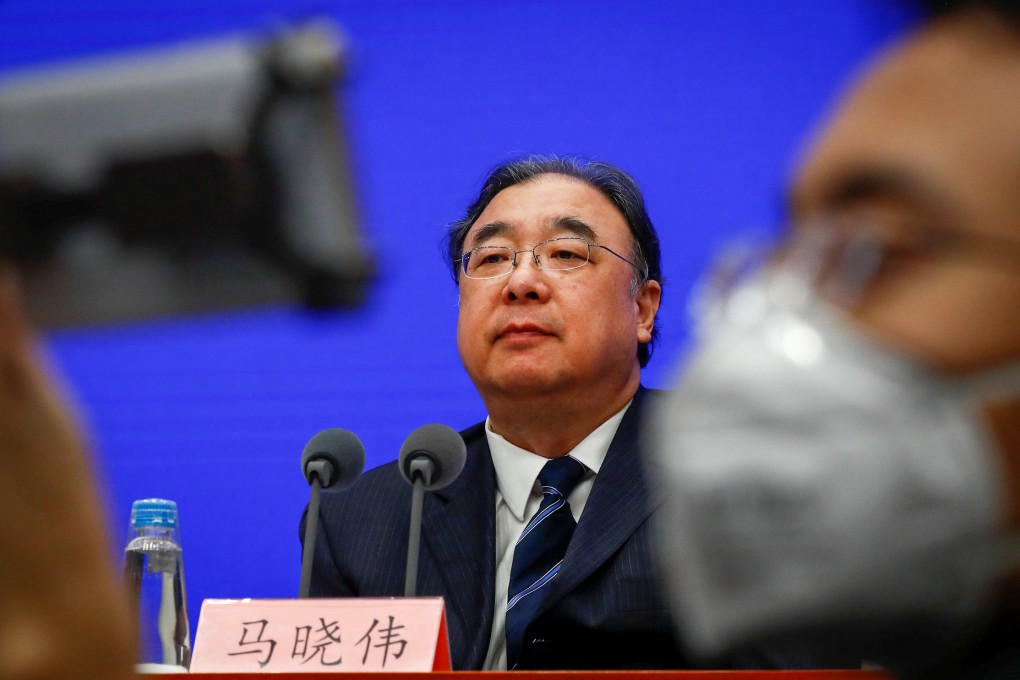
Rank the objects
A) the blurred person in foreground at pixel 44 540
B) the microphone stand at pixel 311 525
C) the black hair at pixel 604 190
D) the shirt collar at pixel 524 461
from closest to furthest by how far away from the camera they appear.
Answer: the blurred person in foreground at pixel 44 540
the microphone stand at pixel 311 525
the shirt collar at pixel 524 461
the black hair at pixel 604 190

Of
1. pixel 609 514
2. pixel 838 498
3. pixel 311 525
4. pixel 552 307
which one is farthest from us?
pixel 552 307

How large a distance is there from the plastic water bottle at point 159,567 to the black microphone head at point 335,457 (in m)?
0.21

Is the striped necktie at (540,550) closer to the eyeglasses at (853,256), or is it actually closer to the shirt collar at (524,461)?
the shirt collar at (524,461)

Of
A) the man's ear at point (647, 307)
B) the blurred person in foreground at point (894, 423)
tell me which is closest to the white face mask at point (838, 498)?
the blurred person in foreground at point (894, 423)

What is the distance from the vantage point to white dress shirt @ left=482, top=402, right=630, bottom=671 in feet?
6.11

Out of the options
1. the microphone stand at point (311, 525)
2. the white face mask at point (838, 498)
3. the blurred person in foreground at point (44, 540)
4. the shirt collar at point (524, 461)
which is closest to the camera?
the blurred person in foreground at point (44, 540)

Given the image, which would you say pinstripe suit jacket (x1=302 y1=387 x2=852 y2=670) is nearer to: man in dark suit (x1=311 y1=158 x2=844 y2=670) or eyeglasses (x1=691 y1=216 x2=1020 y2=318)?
man in dark suit (x1=311 y1=158 x2=844 y2=670)

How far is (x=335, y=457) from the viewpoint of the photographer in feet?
5.51

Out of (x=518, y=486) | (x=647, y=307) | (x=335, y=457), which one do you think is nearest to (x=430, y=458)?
(x=335, y=457)

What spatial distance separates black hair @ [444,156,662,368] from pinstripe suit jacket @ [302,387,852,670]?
0.97ft

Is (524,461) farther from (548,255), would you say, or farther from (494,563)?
(548,255)

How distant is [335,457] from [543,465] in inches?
17.8

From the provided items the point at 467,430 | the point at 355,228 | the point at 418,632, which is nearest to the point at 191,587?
the point at 467,430

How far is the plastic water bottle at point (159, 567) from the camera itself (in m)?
1.64
